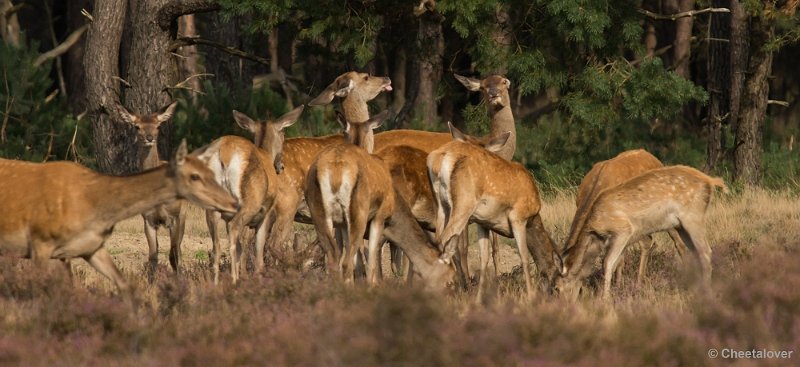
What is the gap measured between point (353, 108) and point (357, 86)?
0.25m

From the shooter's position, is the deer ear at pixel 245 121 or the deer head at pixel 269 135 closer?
the deer head at pixel 269 135

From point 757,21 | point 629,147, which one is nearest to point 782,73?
point 629,147

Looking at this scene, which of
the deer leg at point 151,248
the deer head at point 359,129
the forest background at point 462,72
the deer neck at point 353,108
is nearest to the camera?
the deer head at point 359,129

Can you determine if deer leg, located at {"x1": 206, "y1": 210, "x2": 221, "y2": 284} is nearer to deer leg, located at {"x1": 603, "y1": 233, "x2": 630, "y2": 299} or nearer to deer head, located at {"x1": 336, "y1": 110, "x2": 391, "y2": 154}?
deer head, located at {"x1": 336, "y1": 110, "x2": 391, "y2": 154}

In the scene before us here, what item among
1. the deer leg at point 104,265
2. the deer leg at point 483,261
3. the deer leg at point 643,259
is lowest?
the deer leg at point 643,259

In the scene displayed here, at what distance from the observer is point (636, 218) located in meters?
12.0

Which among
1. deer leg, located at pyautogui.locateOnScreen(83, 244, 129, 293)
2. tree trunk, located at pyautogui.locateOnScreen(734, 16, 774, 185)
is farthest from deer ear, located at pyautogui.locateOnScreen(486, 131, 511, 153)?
tree trunk, located at pyautogui.locateOnScreen(734, 16, 774, 185)

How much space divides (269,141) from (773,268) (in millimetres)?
5587

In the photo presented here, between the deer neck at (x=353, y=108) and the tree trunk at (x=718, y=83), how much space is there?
7.06 meters

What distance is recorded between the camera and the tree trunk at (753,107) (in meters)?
19.4

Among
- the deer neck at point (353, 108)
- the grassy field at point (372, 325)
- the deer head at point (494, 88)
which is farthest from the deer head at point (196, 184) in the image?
the deer head at point (494, 88)

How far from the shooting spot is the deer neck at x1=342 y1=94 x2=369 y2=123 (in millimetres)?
15266

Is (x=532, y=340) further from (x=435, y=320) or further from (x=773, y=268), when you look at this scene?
(x=773, y=268)

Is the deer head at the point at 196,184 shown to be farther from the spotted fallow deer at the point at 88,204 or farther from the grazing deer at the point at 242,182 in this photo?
the grazing deer at the point at 242,182
